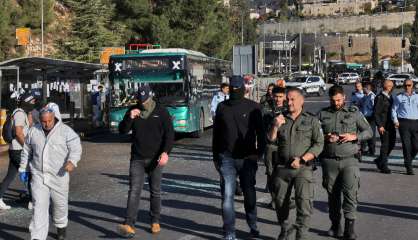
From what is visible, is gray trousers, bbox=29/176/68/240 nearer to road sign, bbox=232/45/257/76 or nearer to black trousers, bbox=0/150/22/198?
black trousers, bbox=0/150/22/198

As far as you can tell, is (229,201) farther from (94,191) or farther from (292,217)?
(94,191)

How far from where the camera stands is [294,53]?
13938cm

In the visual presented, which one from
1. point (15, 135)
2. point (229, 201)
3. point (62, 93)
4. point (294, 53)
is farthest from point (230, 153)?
point (294, 53)

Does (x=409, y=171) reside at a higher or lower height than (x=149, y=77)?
lower

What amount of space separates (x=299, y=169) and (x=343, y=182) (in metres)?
0.98

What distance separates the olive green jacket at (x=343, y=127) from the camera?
25.2ft

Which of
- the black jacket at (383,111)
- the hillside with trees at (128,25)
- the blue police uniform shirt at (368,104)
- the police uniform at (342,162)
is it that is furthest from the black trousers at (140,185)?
the hillside with trees at (128,25)

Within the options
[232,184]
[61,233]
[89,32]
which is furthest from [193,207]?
[89,32]

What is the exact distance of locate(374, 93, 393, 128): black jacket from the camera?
13211mm

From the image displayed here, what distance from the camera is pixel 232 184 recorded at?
761cm

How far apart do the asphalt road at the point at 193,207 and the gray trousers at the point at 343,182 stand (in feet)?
1.59

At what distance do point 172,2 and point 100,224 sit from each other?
131 feet

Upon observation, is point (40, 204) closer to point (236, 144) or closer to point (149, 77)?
point (236, 144)

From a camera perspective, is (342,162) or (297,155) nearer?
(297,155)
